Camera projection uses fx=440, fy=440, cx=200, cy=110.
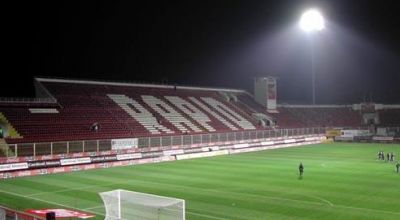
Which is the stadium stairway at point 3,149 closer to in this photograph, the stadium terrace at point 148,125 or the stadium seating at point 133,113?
the stadium terrace at point 148,125

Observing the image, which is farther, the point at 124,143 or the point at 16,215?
the point at 124,143

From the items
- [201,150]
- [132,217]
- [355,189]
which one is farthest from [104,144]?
[132,217]

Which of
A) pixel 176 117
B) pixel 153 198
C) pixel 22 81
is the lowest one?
pixel 153 198

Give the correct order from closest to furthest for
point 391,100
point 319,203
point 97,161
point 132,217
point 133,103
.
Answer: point 132,217 < point 319,203 < point 97,161 < point 133,103 < point 391,100

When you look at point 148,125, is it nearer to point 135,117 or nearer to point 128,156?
point 135,117

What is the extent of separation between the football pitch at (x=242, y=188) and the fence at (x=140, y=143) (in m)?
3.15

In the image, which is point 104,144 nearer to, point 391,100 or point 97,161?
point 97,161

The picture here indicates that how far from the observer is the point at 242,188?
2502cm

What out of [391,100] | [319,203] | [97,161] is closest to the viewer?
[319,203]

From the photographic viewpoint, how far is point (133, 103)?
52.2m

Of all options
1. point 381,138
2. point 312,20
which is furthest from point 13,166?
point 381,138

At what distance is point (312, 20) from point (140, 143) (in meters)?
31.3

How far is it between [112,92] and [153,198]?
39.1 m

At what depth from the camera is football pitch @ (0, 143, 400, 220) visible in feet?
62.8
